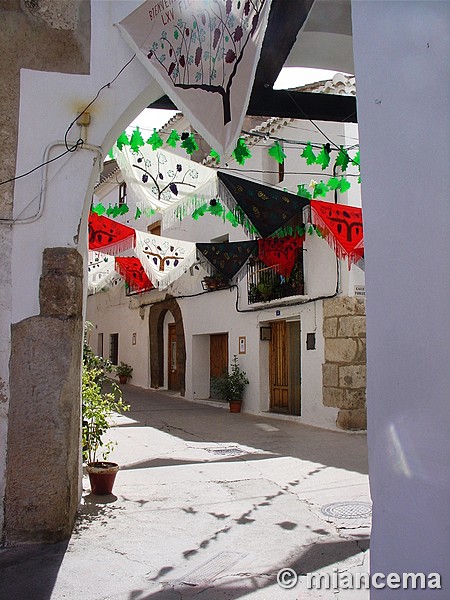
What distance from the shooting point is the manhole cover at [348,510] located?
489cm

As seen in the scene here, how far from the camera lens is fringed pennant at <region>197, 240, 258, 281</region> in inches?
424

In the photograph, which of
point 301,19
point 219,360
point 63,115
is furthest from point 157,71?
point 219,360

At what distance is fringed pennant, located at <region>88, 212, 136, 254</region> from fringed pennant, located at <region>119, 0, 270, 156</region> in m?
5.11

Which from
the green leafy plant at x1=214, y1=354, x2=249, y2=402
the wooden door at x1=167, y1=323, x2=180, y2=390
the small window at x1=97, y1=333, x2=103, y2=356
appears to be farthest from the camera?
the small window at x1=97, y1=333, x2=103, y2=356

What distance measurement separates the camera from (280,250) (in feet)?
35.6

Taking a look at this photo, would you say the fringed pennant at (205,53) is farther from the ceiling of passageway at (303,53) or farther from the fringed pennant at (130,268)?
the fringed pennant at (130,268)

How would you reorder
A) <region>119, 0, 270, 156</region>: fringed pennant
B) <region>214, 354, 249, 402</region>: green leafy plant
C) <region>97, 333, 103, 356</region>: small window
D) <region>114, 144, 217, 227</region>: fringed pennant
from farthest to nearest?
<region>97, 333, 103, 356</region>: small window
<region>214, 354, 249, 402</region>: green leafy plant
<region>114, 144, 217, 227</region>: fringed pennant
<region>119, 0, 270, 156</region>: fringed pennant

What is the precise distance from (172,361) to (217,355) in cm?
287

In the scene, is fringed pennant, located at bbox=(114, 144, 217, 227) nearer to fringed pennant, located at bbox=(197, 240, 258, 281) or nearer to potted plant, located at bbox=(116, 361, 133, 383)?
fringed pennant, located at bbox=(197, 240, 258, 281)

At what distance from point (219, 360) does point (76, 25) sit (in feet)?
36.6

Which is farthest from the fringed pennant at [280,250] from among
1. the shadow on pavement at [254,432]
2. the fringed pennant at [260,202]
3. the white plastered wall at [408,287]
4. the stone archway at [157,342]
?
the white plastered wall at [408,287]

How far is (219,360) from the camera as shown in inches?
592

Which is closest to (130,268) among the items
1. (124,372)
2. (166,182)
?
(166,182)

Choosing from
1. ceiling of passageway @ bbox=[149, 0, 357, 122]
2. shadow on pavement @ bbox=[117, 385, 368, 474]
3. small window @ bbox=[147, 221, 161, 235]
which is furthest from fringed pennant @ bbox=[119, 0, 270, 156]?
small window @ bbox=[147, 221, 161, 235]
